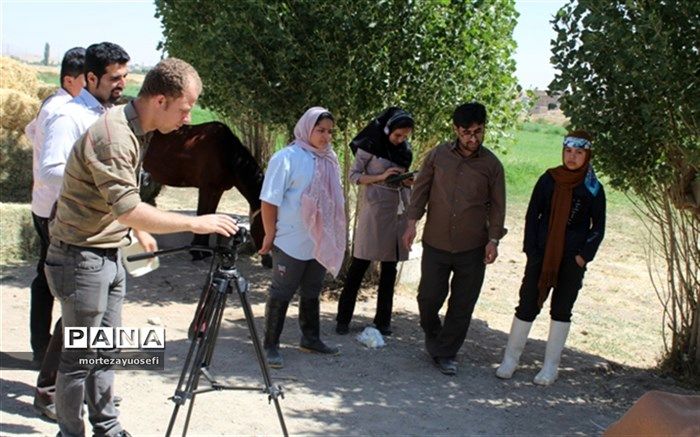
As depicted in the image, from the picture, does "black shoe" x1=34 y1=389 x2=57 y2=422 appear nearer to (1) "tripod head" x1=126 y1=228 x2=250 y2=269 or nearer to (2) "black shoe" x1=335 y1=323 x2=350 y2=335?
(1) "tripod head" x1=126 y1=228 x2=250 y2=269

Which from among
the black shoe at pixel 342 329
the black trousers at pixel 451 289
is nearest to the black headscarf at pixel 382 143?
the black trousers at pixel 451 289

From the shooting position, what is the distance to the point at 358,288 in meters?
6.30

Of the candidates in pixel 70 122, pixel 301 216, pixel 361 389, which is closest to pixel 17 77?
pixel 301 216

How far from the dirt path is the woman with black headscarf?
1.72 ft

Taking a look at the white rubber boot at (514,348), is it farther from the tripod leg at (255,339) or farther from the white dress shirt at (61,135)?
the white dress shirt at (61,135)

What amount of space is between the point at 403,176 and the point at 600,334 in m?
2.83

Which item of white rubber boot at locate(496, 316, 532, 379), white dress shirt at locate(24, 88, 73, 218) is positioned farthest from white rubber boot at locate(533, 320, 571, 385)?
white dress shirt at locate(24, 88, 73, 218)

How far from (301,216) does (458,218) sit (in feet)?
3.51

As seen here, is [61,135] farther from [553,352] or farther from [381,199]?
[553,352]

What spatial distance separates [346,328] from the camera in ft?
20.8

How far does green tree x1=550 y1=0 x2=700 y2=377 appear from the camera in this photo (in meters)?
4.93

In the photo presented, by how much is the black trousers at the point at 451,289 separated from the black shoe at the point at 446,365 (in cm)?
3

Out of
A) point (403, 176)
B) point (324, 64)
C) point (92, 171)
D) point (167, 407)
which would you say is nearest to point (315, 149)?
point (403, 176)

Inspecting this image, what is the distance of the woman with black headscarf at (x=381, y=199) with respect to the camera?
610cm
